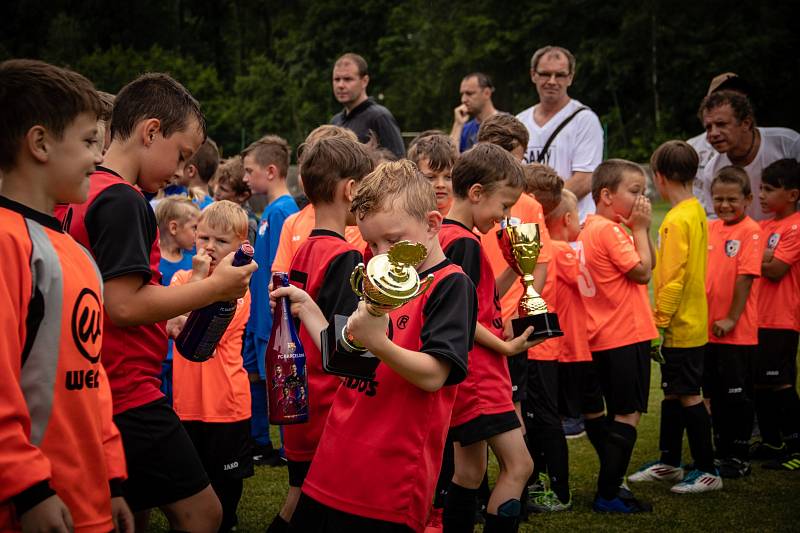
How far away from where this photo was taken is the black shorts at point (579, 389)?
5875 mm

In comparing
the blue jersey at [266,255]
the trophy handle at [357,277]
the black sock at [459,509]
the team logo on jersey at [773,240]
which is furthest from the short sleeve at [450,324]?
the team logo on jersey at [773,240]

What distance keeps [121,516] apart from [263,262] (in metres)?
4.10

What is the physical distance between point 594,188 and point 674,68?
39.2m

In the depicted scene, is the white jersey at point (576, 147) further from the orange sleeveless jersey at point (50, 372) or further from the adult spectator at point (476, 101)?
the orange sleeveless jersey at point (50, 372)

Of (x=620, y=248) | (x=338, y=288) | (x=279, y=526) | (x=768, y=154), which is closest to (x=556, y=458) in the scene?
(x=620, y=248)

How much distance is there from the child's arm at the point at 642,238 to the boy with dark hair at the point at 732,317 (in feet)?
3.38

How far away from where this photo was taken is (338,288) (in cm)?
392

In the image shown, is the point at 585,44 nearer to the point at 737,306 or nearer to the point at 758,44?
the point at 758,44

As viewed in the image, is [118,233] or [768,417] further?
[768,417]

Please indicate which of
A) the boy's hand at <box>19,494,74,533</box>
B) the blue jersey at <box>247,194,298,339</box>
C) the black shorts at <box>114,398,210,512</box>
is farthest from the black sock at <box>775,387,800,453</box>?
the boy's hand at <box>19,494,74,533</box>

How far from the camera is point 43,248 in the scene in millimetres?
2477

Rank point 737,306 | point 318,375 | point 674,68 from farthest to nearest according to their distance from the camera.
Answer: point 674,68, point 737,306, point 318,375

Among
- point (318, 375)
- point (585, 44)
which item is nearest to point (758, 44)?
point (585, 44)

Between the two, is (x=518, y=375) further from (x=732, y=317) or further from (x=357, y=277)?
(x=357, y=277)
